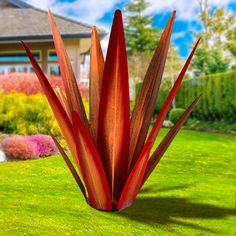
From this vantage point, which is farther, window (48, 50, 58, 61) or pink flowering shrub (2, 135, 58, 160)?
window (48, 50, 58, 61)

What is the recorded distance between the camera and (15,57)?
9.89 meters

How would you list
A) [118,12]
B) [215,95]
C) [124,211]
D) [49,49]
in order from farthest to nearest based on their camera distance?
1. [215,95]
2. [49,49]
3. [124,211]
4. [118,12]

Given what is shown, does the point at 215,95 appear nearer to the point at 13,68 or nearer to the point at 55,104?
the point at 13,68

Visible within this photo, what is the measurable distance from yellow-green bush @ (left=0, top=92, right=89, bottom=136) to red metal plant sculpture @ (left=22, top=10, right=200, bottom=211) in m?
4.65

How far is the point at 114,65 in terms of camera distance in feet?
2.23

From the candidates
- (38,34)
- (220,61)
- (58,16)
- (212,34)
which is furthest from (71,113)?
(212,34)

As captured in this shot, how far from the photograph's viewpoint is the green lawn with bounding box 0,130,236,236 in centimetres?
183

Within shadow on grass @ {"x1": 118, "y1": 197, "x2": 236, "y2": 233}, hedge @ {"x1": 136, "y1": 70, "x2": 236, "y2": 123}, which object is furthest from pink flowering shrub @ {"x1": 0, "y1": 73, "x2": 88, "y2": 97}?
shadow on grass @ {"x1": 118, "y1": 197, "x2": 236, "y2": 233}

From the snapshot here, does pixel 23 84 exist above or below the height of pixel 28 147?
above

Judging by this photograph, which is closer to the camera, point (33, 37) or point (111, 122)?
point (111, 122)

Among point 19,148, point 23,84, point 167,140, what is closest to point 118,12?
point 167,140

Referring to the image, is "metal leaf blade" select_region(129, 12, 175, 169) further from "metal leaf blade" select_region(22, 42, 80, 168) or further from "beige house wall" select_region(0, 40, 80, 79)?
"beige house wall" select_region(0, 40, 80, 79)

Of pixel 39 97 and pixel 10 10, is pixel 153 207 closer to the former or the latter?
pixel 39 97

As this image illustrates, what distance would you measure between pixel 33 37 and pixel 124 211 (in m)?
7.34
